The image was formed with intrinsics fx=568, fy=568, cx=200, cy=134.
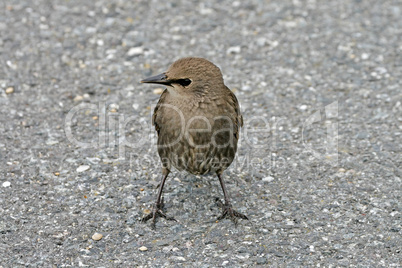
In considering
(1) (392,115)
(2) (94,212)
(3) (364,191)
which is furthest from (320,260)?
(1) (392,115)

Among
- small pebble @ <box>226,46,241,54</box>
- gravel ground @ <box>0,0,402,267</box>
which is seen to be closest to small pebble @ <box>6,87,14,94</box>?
gravel ground @ <box>0,0,402,267</box>

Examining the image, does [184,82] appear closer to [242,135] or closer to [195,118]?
[195,118]

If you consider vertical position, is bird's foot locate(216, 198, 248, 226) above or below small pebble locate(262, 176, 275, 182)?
below

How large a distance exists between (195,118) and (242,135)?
142cm

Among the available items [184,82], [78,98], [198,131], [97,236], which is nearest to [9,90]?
[78,98]

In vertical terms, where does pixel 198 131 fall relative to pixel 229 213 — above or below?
above

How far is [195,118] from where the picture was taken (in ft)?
14.1

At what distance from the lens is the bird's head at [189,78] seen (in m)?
4.25

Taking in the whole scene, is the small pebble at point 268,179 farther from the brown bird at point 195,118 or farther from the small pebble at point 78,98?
the small pebble at point 78,98

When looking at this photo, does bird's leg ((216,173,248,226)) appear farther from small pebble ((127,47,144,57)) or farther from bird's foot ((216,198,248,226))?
small pebble ((127,47,144,57))

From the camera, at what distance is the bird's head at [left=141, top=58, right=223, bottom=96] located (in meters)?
4.25

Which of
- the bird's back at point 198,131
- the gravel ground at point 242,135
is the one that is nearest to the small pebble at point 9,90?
the gravel ground at point 242,135

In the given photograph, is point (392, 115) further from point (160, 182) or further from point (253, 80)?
point (160, 182)

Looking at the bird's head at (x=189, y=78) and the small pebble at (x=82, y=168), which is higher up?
the bird's head at (x=189, y=78)
